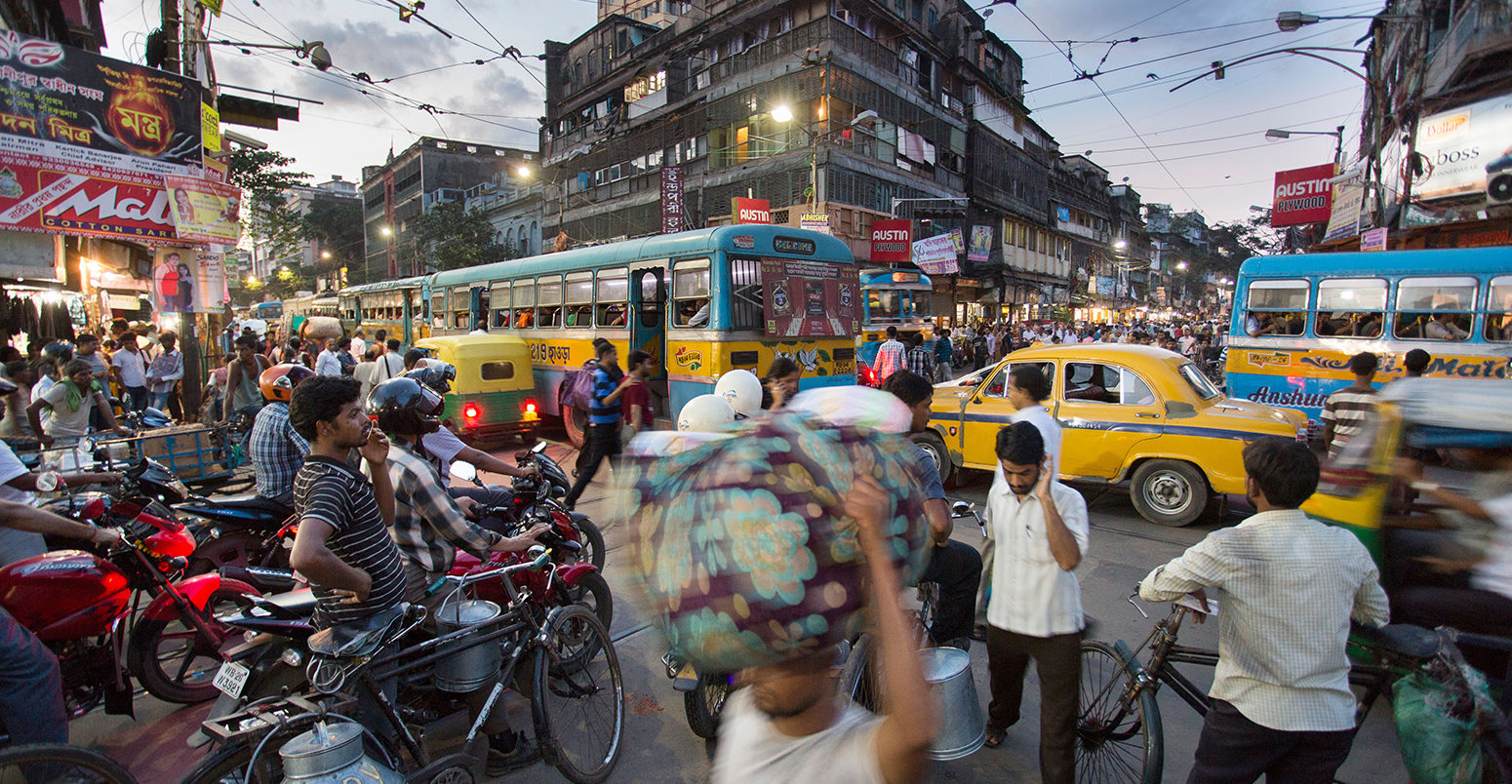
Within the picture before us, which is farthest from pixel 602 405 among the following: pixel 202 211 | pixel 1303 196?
pixel 1303 196

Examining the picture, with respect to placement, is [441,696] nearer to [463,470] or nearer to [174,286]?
[463,470]

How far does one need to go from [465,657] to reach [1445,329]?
12988 mm

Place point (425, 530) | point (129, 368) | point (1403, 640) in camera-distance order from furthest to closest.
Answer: point (129, 368), point (425, 530), point (1403, 640)

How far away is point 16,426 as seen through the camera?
7.02 metres

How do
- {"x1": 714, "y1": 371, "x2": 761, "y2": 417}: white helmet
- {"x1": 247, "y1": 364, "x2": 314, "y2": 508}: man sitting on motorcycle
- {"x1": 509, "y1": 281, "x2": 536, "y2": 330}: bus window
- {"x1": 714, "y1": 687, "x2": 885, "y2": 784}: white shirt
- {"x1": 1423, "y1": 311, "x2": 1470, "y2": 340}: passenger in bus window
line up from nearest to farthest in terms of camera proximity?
{"x1": 714, "y1": 687, "x2": 885, "y2": 784}: white shirt → {"x1": 714, "y1": 371, "x2": 761, "y2": 417}: white helmet → {"x1": 247, "y1": 364, "x2": 314, "y2": 508}: man sitting on motorcycle → {"x1": 1423, "y1": 311, "x2": 1470, "y2": 340}: passenger in bus window → {"x1": 509, "y1": 281, "x2": 536, "y2": 330}: bus window

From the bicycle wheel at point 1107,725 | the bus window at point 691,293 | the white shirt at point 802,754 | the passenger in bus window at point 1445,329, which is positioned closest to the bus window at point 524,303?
the bus window at point 691,293

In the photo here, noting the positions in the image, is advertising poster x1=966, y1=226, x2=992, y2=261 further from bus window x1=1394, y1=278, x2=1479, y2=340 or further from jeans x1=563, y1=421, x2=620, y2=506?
jeans x1=563, y1=421, x2=620, y2=506

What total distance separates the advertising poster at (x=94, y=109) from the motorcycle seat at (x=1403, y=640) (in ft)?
48.3

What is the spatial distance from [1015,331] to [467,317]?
23362 millimetres

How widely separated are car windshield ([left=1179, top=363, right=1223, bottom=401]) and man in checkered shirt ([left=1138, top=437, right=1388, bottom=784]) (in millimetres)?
5241

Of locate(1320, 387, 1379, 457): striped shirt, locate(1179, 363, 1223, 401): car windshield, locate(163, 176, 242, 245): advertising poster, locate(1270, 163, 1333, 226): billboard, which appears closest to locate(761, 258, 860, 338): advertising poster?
locate(1179, 363, 1223, 401): car windshield

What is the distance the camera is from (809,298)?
10227 millimetres

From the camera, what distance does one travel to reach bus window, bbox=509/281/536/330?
12.8 metres

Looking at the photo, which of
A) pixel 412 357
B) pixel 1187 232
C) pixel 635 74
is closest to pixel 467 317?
pixel 412 357
